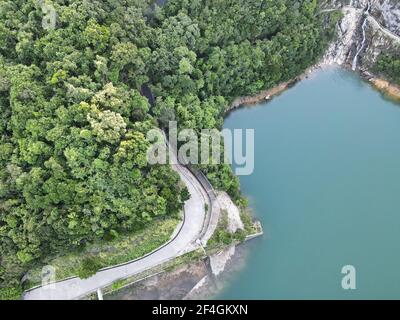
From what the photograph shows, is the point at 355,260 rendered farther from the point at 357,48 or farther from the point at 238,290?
the point at 357,48

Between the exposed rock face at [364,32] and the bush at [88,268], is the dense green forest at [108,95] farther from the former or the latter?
the exposed rock face at [364,32]

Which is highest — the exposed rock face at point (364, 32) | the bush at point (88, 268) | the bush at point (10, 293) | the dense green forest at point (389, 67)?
the exposed rock face at point (364, 32)


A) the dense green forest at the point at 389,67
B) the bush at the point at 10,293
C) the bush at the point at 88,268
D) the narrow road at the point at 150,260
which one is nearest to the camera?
the bush at the point at 10,293

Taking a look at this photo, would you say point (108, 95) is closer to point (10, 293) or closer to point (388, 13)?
point (10, 293)

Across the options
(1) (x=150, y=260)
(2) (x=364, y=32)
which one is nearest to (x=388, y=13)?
(2) (x=364, y=32)

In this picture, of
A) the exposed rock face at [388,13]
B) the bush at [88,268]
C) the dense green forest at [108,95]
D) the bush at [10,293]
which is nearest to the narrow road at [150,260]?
the bush at [10,293]

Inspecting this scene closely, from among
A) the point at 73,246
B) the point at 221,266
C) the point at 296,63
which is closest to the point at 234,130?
the point at 296,63
